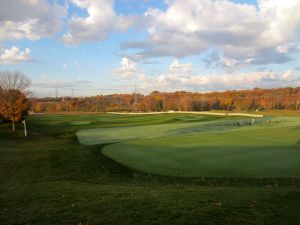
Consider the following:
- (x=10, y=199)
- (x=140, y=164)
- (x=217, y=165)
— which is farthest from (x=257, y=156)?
(x=10, y=199)

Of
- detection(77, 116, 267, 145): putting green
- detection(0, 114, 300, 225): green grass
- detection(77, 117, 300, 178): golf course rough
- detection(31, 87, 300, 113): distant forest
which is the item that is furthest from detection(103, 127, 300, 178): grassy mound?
detection(31, 87, 300, 113): distant forest

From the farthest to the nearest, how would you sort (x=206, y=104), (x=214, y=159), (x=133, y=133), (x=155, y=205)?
(x=206, y=104)
(x=133, y=133)
(x=214, y=159)
(x=155, y=205)

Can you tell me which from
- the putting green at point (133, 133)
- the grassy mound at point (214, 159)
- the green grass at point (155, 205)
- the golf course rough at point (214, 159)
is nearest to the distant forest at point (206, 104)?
the putting green at point (133, 133)

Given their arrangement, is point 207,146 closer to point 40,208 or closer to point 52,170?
point 52,170

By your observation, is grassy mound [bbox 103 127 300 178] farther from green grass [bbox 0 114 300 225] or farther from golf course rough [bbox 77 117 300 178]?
green grass [bbox 0 114 300 225]

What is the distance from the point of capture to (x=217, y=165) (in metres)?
20.4

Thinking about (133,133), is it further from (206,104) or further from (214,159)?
(206,104)

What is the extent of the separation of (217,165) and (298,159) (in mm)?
5872

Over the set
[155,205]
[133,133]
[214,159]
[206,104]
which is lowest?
[133,133]

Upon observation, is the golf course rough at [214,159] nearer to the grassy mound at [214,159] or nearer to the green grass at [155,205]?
the grassy mound at [214,159]

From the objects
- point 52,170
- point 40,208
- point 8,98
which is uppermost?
point 8,98

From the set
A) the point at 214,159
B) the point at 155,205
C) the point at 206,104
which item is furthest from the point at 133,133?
the point at 206,104

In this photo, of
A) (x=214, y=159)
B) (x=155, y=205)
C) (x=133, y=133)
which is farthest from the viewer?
(x=133, y=133)

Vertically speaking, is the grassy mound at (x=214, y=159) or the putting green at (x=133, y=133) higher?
the grassy mound at (x=214, y=159)
